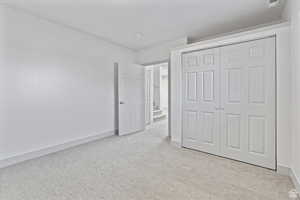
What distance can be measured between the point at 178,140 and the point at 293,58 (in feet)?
7.62

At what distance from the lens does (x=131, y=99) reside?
464 cm

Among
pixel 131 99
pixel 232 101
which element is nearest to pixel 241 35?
pixel 232 101

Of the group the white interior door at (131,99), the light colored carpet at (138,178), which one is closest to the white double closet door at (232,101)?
the light colored carpet at (138,178)

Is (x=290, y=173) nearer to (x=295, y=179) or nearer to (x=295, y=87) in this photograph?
(x=295, y=179)

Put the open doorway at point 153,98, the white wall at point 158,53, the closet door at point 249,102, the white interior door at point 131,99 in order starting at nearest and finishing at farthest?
the closet door at point 249,102, the white wall at point 158,53, the white interior door at point 131,99, the open doorway at point 153,98

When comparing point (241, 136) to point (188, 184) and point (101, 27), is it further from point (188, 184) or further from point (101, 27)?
point (101, 27)

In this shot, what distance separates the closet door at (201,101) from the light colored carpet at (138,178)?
0.30 metres

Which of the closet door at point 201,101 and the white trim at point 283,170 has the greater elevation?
the closet door at point 201,101

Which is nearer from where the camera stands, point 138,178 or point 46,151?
point 138,178

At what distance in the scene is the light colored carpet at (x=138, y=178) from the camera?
1743mm

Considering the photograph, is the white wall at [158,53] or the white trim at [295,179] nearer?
the white trim at [295,179]

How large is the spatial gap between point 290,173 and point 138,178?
203cm

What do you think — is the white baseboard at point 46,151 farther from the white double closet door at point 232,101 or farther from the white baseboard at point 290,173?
the white baseboard at point 290,173

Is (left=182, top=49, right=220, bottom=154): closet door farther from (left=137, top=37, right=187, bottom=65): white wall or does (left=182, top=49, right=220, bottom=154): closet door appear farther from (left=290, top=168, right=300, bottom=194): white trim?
(left=290, top=168, right=300, bottom=194): white trim
